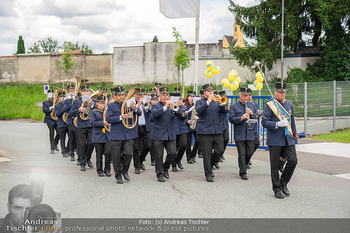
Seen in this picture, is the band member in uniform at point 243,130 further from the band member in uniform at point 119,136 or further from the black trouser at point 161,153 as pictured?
the band member in uniform at point 119,136

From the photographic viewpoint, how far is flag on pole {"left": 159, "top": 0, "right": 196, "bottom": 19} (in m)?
14.6

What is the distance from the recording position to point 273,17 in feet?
112

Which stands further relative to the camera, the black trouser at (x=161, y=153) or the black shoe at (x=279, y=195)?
the black trouser at (x=161, y=153)

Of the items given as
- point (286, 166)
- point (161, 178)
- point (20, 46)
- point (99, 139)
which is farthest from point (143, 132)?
point (20, 46)

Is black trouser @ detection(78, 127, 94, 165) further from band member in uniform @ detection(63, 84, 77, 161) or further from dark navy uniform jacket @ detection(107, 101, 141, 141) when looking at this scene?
dark navy uniform jacket @ detection(107, 101, 141, 141)

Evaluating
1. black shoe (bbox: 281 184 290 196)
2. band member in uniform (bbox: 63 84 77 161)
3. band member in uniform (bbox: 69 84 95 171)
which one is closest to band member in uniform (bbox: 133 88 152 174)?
band member in uniform (bbox: 69 84 95 171)

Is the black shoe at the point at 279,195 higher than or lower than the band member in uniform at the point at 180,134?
lower

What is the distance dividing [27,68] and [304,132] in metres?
35.6

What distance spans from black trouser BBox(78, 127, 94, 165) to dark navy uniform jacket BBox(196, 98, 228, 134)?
310cm

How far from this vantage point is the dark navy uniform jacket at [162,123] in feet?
28.2

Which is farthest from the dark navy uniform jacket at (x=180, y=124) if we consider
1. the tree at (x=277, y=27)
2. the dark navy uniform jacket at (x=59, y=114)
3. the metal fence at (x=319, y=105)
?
the tree at (x=277, y=27)

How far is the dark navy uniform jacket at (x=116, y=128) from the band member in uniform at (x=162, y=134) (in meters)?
0.55

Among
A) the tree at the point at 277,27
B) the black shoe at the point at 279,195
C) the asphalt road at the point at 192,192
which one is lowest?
the asphalt road at the point at 192,192

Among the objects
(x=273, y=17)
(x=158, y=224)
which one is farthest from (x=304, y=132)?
(x=273, y=17)
